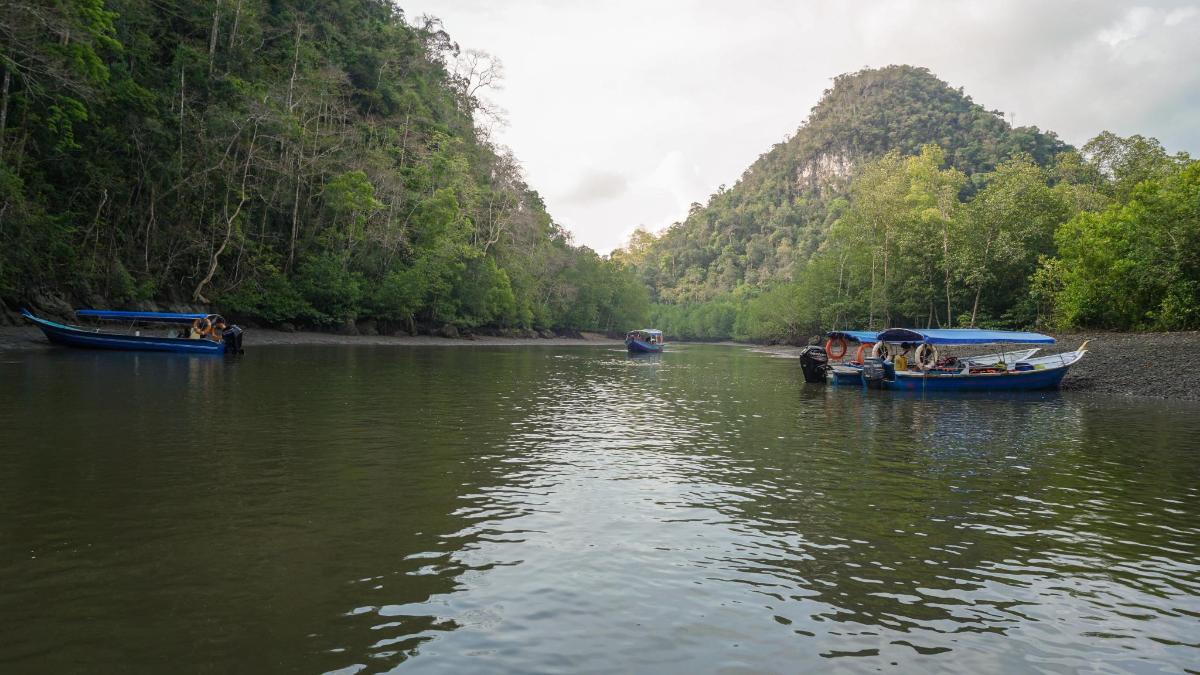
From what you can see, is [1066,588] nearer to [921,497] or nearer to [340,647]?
[921,497]

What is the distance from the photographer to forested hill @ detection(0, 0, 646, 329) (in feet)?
122

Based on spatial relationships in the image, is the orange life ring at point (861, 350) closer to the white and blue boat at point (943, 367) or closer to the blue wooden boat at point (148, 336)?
the white and blue boat at point (943, 367)

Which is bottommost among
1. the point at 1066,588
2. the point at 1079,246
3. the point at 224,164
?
the point at 1066,588

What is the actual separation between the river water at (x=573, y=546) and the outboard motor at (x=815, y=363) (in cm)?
1638

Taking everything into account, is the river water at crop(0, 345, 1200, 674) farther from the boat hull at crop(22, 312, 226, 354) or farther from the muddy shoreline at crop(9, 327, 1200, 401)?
the boat hull at crop(22, 312, 226, 354)

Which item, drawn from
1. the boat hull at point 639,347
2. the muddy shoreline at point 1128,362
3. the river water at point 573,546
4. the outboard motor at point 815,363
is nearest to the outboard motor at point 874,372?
the outboard motor at point 815,363

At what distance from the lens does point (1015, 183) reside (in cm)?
6312

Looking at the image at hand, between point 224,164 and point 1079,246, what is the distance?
60110 mm

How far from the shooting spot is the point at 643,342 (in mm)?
72938

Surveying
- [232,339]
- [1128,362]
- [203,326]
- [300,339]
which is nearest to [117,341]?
[203,326]

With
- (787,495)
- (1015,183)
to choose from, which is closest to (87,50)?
(787,495)

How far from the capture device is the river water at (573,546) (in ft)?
20.2

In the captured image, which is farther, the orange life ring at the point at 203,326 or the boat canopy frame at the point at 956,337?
the orange life ring at the point at 203,326

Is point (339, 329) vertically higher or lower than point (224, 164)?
lower
